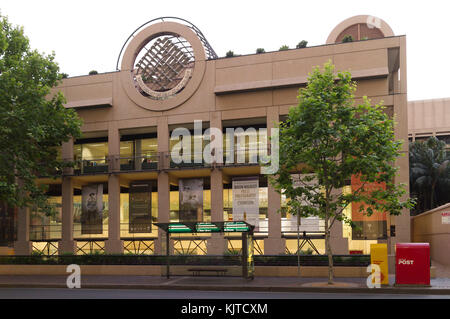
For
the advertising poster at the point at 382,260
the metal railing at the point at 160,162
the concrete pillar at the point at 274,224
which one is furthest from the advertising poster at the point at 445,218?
the metal railing at the point at 160,162

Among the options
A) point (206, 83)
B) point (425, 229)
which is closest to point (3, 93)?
point (206, 83)

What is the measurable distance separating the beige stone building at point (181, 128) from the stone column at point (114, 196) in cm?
7

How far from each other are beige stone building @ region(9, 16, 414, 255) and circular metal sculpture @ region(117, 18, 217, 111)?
7 cm

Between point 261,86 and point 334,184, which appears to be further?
point 261,86

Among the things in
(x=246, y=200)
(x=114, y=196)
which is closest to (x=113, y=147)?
(x=114, y=196)

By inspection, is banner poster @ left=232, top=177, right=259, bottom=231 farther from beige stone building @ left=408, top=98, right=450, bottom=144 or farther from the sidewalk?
beige stone building @ left=408, top=98, right=450, bottom=144

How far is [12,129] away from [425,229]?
1082 inches

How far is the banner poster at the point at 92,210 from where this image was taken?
1417 inches

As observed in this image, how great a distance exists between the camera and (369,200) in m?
20.1

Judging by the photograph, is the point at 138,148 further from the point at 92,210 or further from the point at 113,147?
the point at 92,210

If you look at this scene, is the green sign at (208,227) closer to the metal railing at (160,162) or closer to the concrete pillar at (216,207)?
the concrete pillar at (216,207)

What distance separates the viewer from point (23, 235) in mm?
36188

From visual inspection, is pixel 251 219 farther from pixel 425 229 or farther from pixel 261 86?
pixel 425 229

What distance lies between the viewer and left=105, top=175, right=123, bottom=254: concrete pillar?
1321 inches
